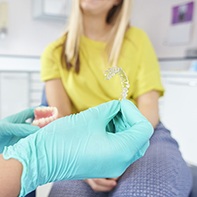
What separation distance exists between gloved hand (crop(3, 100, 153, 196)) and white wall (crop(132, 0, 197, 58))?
1.71 meters

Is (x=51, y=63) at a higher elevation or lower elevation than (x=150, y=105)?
higher

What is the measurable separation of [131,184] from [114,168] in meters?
0.14

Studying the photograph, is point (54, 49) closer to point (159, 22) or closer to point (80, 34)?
point (80, 34)

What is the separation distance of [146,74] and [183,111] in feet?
2.67

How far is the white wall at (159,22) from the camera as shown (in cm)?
216

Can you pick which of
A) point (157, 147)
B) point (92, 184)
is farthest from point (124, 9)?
point (92, 184)

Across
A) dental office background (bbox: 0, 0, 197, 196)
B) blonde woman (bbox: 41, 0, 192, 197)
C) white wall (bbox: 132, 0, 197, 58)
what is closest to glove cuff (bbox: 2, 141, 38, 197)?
blonde woman (bbox: 41, 0, 192, 197)

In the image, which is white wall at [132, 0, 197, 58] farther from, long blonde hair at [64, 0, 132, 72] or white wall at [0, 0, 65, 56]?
long blonde hair at [64, 0, 132, 72]

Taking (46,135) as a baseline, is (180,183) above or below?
below

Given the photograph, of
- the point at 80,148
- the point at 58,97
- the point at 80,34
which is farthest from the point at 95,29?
the point at 80,148

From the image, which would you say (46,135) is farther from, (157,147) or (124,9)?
(124,9)

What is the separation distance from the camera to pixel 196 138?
1592 mm

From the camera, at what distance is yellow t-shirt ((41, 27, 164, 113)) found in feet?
3.21

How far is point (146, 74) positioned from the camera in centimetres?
98
